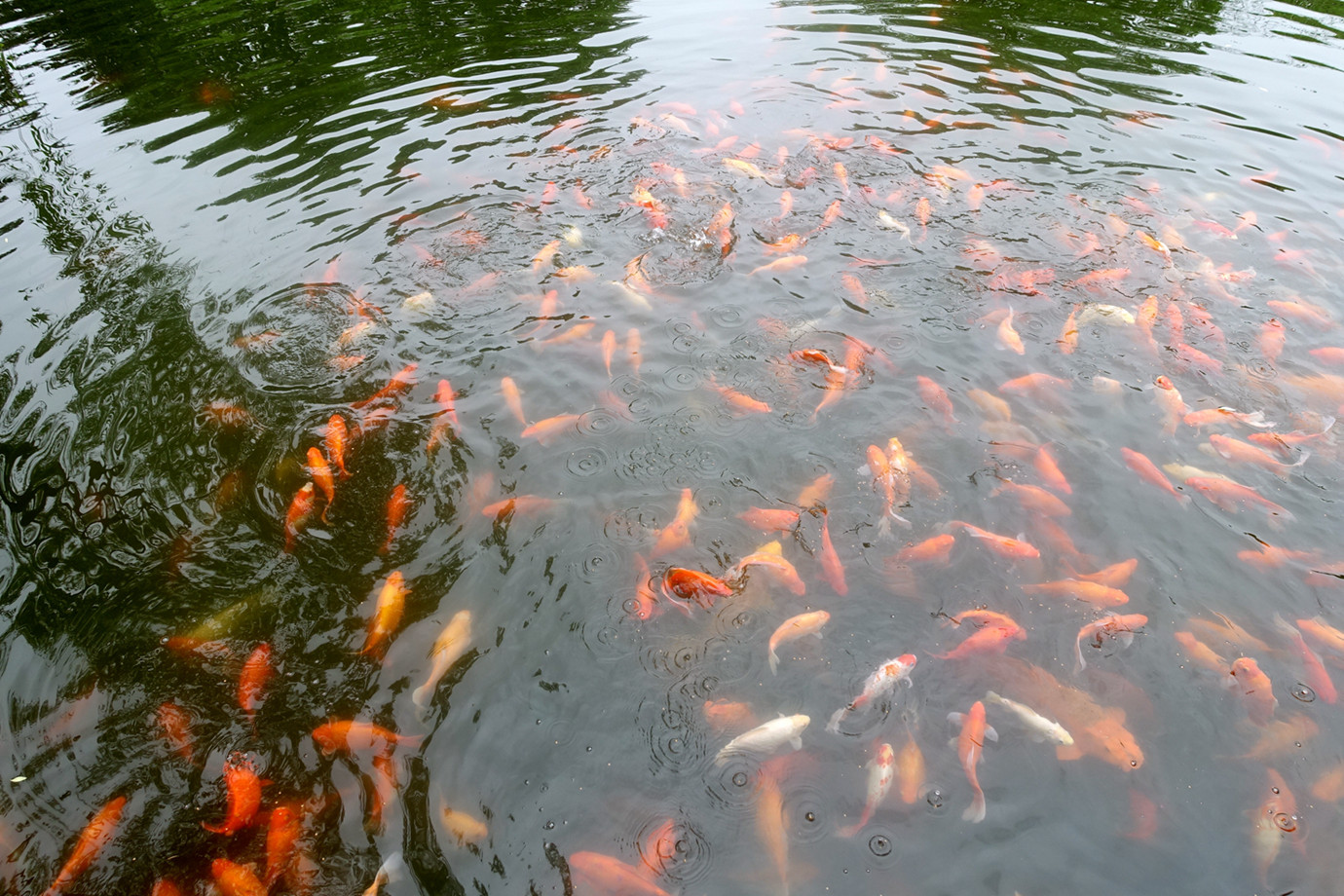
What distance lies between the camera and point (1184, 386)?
6.21m

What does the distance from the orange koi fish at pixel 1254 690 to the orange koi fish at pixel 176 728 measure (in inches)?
242

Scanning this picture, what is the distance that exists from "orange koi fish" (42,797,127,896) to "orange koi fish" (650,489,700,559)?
3.33 metres

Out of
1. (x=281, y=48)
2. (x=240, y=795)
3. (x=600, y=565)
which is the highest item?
(x=281, y=48)

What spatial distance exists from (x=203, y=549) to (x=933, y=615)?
507 centimetres

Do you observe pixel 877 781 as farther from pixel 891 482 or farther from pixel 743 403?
pixel 743 403

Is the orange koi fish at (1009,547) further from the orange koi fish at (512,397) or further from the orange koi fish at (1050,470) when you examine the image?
the orange koi fish at (512,397)

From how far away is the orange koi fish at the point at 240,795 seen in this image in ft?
12.9

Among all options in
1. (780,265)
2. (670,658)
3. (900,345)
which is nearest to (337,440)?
(670,658)

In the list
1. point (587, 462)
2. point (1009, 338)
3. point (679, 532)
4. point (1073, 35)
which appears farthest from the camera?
point (1073, 35)

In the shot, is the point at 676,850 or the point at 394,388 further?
the point at 394,388

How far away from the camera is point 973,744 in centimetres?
418

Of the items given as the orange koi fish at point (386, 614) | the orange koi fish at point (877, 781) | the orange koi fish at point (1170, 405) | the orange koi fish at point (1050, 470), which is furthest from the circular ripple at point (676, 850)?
the orange koi fish at point (1170, 405)

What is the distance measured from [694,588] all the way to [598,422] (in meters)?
1.81

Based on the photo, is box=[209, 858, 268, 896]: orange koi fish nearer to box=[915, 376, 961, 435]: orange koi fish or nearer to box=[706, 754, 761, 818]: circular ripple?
box=[706, 754, 761, 818]: circular ripple
